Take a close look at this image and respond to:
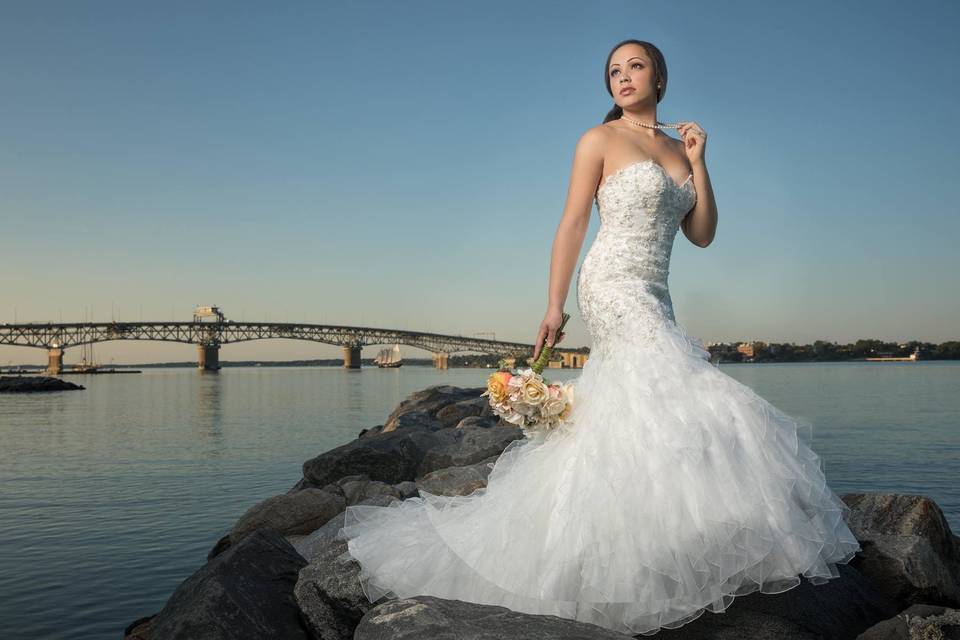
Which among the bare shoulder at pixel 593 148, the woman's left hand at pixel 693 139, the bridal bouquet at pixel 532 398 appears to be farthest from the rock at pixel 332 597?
the woman's left hand at pixel 693 139

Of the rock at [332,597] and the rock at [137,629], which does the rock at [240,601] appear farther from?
the rock at [137,629]

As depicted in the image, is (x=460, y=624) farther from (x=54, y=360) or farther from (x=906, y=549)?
(x=54, y=360)

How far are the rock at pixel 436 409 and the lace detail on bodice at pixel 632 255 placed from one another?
1068 cm

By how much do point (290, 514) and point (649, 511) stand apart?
4.81 metres

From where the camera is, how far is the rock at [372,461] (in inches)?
382

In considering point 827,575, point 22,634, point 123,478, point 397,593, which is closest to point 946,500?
point 827,575

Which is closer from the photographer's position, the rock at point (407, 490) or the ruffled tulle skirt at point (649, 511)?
the ruffled tulle skirt at point (649, 511)

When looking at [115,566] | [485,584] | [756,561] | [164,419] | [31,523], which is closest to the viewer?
[756,561]

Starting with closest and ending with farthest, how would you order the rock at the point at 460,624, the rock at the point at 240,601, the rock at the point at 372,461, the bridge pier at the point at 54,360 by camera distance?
the rock at the point at 460,624 < the rock at the point at 240,601 < the rock at the point at 372,461 < the bridge pier at the point at 54,360

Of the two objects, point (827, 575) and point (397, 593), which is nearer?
point (827, 575)

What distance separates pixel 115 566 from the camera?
26.5ft

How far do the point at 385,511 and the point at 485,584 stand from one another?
0.91m

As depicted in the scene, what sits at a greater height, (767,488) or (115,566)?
(767,488)

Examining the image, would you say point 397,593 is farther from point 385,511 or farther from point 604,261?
point 604,261
